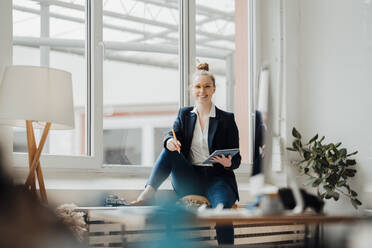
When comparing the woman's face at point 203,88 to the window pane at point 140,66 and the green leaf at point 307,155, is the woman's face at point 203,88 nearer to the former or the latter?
the window pane at point 140,66

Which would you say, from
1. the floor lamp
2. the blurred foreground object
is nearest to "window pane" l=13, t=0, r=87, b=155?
the floor lamp

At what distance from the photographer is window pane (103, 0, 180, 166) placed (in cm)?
391

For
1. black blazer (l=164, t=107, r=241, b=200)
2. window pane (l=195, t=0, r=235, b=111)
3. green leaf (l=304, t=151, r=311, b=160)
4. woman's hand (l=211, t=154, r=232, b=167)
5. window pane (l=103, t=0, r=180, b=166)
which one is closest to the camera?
woman's hand (l=211, t=154, r=232, b=167)

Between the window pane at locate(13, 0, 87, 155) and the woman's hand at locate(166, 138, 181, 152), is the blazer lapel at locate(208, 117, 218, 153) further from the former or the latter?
the window pane at locate(13, 0, 87, 155)

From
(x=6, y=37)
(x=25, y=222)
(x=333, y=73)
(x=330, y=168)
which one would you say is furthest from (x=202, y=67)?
(x=25, y=222)

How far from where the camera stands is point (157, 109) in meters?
4.46

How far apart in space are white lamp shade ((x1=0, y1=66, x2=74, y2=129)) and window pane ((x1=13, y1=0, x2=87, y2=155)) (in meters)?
0.67

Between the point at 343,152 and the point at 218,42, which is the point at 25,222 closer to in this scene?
the point at 343,152

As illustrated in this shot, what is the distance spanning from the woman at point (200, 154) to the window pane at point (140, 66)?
0.72m

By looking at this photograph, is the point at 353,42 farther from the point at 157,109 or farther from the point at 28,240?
the point at 28,240

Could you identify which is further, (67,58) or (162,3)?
(162,3)

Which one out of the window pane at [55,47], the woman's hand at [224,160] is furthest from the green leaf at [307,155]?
the window pane at [55,47]

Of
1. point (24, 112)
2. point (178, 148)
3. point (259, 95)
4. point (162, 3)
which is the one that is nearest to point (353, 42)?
point (162, 3)

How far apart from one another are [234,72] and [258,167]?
3.42 meters
